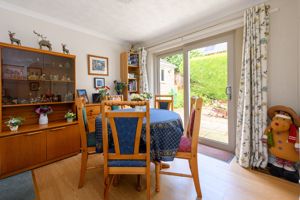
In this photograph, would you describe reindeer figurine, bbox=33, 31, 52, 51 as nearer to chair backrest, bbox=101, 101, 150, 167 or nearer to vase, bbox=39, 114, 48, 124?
vase, bbox=39, 114, 48, 124

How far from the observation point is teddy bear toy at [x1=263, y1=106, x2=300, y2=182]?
1.69m

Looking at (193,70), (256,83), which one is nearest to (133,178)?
(256,83)

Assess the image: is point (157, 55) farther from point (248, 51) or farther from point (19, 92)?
point (19, 92)

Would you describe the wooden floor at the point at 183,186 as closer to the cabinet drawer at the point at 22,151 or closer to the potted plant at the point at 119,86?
the cabinet drawer at the point at 22,151

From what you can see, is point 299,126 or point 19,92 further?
point 19,92

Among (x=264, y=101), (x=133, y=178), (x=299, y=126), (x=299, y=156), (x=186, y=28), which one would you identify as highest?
(x=186, y=28)

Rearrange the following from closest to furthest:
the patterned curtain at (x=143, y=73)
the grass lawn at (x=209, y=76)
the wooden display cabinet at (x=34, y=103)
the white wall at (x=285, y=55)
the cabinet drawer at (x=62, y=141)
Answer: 1. the white wall at (x=285, y=55)
2. the wooden display cabinet at (x=34, y=103)
3. the cabinet drawer at (x=62, y=141)
4. the grass lawn at (x=209, y=76)
5. the patterned curtain at (x=143, y=73)

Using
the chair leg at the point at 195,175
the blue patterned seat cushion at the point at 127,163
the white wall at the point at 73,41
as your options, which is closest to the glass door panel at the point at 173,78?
the white wall at the point at 73,41

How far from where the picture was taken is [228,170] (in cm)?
200

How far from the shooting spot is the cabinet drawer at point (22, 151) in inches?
72.4

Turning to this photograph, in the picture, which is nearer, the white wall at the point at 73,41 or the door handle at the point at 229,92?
the white wall at the point at 73,41

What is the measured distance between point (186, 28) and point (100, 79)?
2185mm

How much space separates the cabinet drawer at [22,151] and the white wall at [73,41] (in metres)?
1.29

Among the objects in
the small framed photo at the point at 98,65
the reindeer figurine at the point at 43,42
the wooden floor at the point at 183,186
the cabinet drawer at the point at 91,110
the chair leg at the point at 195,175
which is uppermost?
the reindeer figurine at the point at 43,42
